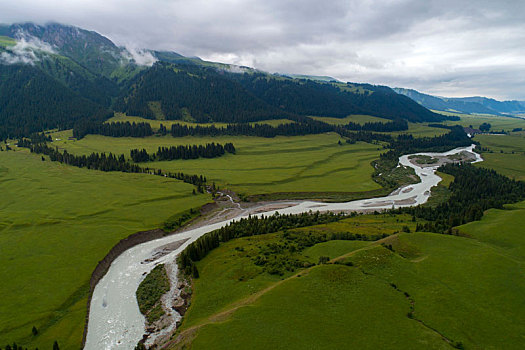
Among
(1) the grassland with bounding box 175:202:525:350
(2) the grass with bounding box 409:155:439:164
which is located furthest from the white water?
(2) the grass with bounding box 409:155:439:164

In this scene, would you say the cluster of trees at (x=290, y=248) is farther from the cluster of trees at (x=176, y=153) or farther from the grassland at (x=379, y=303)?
the cluster of trees at (x=176, y=153)

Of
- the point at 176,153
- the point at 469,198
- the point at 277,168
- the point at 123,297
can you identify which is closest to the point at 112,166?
the point at 176,153

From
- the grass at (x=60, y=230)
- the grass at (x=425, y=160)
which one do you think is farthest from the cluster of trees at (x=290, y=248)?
the grass at (x=425, y=160)

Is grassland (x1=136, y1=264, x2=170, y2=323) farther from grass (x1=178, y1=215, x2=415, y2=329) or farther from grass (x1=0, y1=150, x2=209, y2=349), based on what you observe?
grass (x1=0, y1=150, x2=209, y2=349)

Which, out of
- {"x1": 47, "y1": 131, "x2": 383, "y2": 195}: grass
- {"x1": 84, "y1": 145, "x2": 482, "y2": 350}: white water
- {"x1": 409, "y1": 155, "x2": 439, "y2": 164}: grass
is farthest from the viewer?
{"x1": 409, "y1": 155, "x2": 439, "y2": 164}: grass

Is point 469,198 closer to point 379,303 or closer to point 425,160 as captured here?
point 425,160
